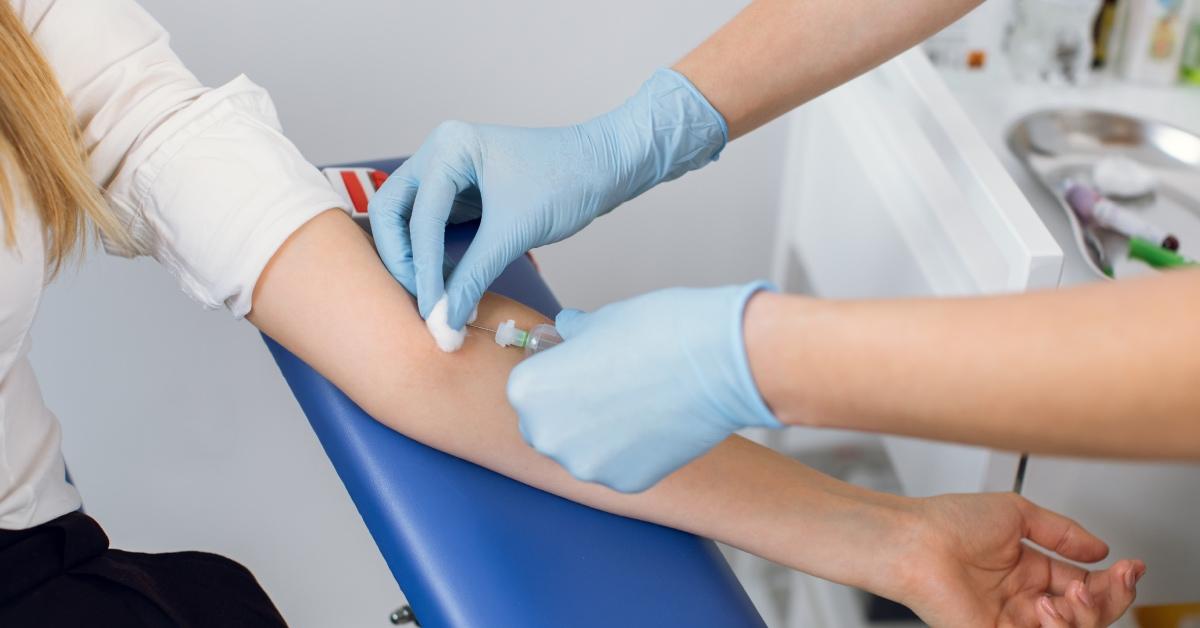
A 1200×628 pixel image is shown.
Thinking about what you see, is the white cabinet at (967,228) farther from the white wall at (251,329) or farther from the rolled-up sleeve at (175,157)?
the rolled-up sleeve at (175,157)

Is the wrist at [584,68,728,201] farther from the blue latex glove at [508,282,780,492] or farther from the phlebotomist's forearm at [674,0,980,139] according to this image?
the blue latex glove at [508,282,780,492]

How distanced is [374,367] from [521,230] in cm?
19

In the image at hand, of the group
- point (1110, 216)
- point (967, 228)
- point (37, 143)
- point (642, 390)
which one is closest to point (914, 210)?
point (967, 228)

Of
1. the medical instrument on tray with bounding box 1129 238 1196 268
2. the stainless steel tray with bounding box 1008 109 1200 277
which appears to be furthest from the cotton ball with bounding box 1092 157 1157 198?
the medical instrument on tray with bounding box 1129 238 1196 268

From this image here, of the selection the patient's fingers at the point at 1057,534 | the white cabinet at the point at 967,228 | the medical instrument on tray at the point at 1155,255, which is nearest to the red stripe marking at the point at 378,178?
the white cabinet at the point at 967,228

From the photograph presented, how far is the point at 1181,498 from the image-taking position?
125cm

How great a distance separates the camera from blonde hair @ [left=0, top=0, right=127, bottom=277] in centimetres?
88

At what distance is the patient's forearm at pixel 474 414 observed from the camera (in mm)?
923

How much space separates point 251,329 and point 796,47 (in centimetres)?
100

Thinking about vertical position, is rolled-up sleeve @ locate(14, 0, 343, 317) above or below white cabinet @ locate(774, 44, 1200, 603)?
above

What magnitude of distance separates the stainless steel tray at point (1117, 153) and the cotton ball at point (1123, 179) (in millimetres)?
15

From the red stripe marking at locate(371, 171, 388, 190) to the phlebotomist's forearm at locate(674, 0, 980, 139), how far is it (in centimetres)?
33

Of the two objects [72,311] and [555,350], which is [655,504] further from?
[72,311]

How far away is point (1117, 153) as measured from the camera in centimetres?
144
